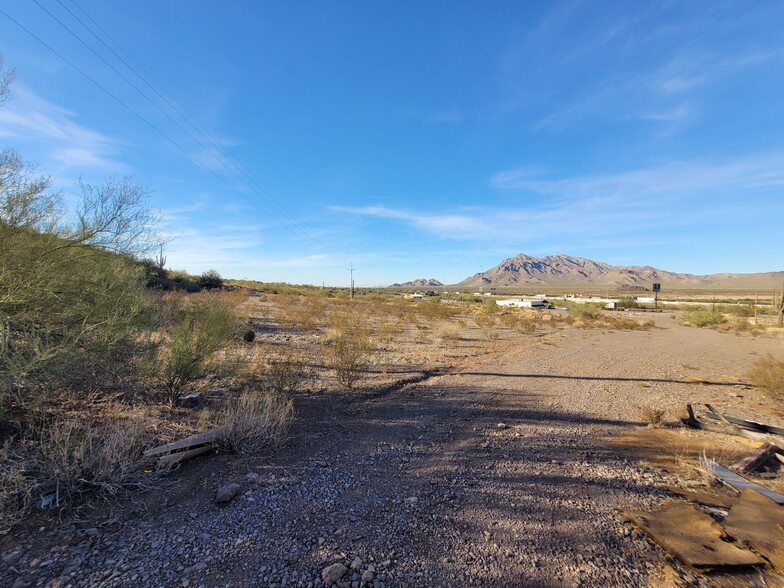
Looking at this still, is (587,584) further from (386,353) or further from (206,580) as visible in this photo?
(386,353)

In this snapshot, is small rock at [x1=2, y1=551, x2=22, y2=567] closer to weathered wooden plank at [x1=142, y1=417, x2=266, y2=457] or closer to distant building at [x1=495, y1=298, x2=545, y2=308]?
weathered wooden plank at [x1=142, y1=417, x2=266, y2=457]

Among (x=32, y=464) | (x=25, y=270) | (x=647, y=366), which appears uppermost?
(x=25, y=270)

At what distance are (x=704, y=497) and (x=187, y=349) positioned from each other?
7850 millimetres

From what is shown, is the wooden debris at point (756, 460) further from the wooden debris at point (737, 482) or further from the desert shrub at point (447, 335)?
the desert shrub at point (447, 335)

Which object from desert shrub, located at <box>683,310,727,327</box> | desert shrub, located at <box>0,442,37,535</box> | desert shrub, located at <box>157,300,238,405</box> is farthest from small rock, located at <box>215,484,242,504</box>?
desert shrub, located at <box>683,310,727,327</box>

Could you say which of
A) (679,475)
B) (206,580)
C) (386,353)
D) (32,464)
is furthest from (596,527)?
(386,353)

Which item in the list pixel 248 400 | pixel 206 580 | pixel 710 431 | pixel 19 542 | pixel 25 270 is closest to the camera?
pixel 206 580

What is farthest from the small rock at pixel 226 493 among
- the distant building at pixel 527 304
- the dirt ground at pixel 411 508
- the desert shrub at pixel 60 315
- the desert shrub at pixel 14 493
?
the distant building at pixel 527 304

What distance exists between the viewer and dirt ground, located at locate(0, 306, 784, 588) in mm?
2982

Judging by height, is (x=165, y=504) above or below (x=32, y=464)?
below

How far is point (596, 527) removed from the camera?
363 centimetres

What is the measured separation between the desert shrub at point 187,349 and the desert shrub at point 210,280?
37.5m

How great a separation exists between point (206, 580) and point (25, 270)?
4.25m

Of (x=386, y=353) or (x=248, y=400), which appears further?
(x=386, y=353)
